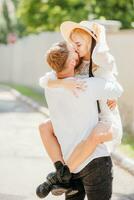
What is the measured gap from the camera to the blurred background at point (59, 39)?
13.9m

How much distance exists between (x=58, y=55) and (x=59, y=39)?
1924cm

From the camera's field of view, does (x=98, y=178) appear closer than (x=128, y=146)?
Yes

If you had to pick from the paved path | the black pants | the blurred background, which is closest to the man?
the black pants

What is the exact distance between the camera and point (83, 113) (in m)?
4.66

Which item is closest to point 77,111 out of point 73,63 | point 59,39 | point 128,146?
point 73,63

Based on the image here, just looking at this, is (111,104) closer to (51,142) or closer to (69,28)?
(51,142)

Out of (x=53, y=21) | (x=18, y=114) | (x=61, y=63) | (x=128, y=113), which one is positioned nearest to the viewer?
(x=61, y=63)

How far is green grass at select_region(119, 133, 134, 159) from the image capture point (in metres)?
10.3

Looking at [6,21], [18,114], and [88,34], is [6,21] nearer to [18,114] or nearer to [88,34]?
[18,114]

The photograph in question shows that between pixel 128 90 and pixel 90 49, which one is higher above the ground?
pixel 90 49

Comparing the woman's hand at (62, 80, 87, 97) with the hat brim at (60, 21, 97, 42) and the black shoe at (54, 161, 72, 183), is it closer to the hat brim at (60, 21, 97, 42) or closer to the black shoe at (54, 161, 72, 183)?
the hat brim at (60, 21, 97, 42)

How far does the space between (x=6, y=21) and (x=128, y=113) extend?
44.9m

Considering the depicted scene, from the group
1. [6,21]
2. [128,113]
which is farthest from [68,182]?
[6,21]

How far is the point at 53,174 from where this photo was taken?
488 centimetres
